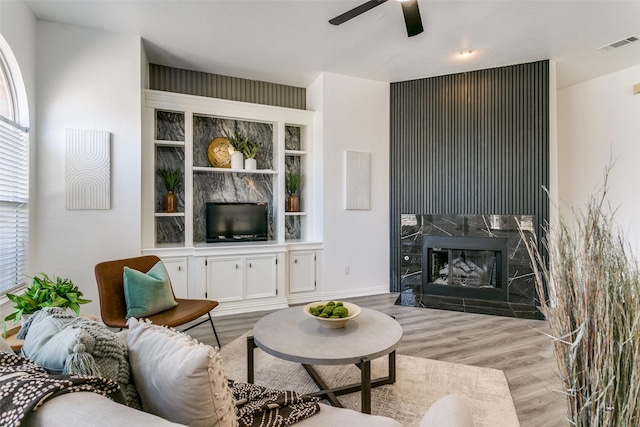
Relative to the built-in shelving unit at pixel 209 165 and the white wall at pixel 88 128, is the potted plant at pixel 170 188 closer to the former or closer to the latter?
the built-in shelving unit at pixel 209 165

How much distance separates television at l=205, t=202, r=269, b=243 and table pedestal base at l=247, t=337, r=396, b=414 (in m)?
2.15

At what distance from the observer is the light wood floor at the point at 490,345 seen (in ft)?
6.52

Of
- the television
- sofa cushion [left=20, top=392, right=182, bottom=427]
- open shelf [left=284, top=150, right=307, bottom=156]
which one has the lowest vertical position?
sofa cushion [left=20, top=392, right=182, bottom=427]

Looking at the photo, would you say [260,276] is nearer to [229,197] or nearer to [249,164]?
[229,197]

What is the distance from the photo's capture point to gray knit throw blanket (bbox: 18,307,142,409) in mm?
847

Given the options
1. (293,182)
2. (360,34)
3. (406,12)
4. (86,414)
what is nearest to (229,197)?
(293,182)

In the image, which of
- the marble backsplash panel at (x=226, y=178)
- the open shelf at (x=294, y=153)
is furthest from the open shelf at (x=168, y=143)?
the open shelf at (x=294, y=153)

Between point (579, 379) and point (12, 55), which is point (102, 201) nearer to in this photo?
point (12, 55)

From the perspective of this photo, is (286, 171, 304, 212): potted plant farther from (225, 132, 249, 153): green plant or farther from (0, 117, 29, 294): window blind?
(0, 117, 29, 294): window blind

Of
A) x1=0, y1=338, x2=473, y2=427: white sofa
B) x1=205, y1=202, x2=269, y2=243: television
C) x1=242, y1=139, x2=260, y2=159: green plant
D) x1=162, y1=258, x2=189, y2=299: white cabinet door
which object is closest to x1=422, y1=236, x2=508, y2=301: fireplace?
x1=205, y1=202, x2=269, y2=243: television

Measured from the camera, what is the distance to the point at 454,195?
14.1 ft

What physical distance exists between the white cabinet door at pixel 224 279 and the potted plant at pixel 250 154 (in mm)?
1187

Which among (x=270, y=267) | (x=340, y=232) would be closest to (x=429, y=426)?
(x=270, y=267)

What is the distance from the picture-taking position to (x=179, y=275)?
354 centimetres
